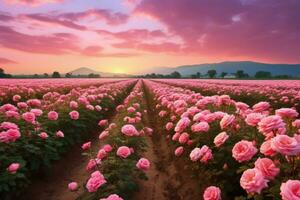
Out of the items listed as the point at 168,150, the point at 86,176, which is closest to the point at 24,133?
A: the point at 86,176

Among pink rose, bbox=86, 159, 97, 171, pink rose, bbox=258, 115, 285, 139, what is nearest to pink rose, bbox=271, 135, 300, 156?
pink rose, bbox=258, 115, 285, 139

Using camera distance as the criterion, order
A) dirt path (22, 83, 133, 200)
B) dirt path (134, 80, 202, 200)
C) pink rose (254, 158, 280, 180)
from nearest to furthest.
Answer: pink rose (254, 158, 280, 180) < dirt path (134, 80, 202, 200) < dirt path (22, 83, 133, 200)

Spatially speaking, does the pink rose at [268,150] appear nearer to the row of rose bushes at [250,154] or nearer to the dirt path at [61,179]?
the row of rose bushes at [250,154]

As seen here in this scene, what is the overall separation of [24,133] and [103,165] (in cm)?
186

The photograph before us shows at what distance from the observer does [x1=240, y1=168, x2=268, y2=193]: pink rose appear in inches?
94.0

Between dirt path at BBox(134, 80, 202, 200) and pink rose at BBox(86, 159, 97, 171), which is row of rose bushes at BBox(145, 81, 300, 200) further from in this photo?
pink rose at BBox(86, 159, 97, 171)

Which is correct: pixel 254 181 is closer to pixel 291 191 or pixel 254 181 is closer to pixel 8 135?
pixel 291 191

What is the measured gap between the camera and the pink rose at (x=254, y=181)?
2387 millimetres

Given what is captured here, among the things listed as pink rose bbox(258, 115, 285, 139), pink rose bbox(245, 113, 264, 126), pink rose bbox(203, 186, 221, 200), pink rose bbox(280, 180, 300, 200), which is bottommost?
pink rose bbox(203, 186, 221, 200)

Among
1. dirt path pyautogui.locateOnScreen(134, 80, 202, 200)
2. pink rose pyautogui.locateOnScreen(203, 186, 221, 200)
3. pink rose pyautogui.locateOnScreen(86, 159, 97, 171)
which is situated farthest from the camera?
dirt path pyautogui.locateOnScreen(134, 80, 202, 200)

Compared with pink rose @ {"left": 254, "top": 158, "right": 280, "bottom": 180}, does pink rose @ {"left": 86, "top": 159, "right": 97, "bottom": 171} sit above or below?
below

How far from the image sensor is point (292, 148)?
7.66ft

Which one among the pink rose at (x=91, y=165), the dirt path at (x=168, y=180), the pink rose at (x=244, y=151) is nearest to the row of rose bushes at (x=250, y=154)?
the pink rose at (x=244, y=151)

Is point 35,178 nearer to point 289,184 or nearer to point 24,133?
point 24,133
